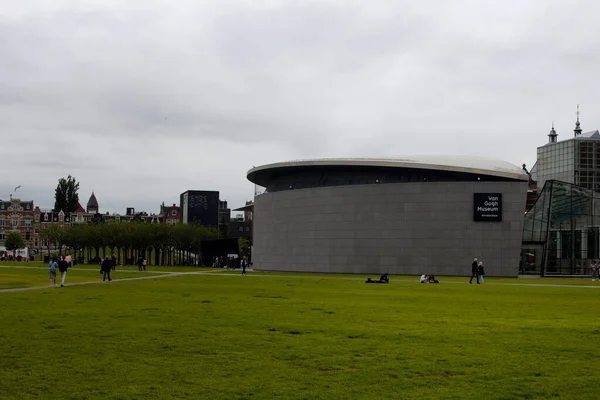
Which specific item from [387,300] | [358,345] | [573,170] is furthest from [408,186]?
[573,170]

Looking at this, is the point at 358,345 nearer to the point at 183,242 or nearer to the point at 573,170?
the point at 183,242

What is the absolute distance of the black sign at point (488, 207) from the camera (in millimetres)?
67812

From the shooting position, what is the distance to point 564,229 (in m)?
67.6

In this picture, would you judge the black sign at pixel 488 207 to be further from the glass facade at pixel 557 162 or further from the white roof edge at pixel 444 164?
the glass facade at pixel 557 162

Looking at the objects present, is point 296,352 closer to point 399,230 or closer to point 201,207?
point 399,230

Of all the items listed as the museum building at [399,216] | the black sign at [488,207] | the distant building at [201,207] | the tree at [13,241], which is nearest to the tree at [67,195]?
the tree at [13,241]

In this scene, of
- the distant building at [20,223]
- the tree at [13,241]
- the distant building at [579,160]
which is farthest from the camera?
the distant building at [20,223]

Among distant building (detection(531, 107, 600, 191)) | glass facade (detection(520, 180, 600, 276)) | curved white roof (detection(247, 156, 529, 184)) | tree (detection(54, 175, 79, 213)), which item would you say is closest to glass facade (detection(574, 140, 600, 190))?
distant building (detection(531, 107, 600, 191))

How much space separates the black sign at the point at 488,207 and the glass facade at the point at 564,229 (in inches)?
145

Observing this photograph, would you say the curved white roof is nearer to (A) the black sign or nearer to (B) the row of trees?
(A) the black sign

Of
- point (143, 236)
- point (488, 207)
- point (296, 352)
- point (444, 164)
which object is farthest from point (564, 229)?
point (143, 236)

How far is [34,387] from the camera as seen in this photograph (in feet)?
40.2

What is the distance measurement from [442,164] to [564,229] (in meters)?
14.1

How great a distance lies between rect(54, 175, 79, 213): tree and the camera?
601 ft
